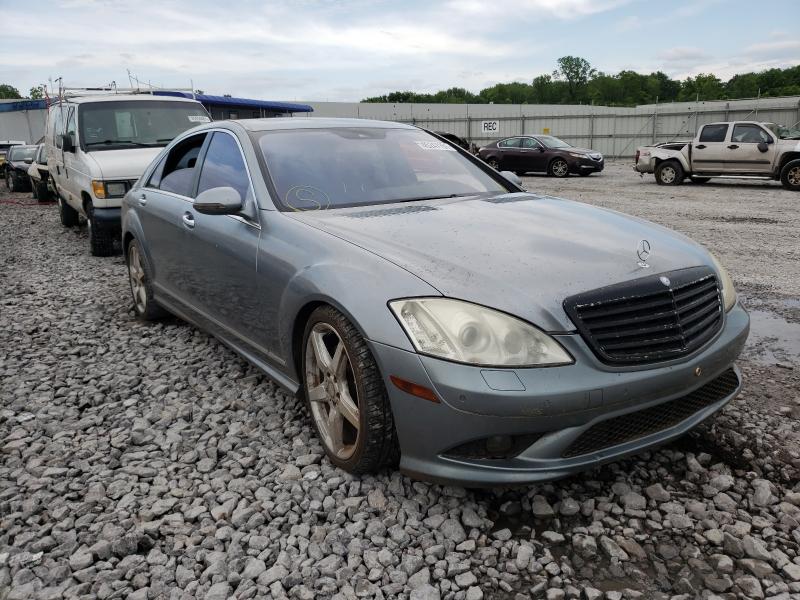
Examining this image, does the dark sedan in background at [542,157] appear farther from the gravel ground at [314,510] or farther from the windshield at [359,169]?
the windshield at [359,169]

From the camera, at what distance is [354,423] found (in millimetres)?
2688

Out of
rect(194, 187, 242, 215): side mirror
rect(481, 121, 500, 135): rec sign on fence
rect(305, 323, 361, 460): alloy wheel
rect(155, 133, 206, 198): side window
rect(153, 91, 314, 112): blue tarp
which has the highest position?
rect(153, 91, 314, 112): blue tarp

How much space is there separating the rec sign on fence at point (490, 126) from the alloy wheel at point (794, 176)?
65.8 ft

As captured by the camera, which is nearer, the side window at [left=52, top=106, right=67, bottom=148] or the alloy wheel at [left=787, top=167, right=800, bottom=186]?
the side window at [left=52, top=106, right=67, bottom=148]

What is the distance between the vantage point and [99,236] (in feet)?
26.6

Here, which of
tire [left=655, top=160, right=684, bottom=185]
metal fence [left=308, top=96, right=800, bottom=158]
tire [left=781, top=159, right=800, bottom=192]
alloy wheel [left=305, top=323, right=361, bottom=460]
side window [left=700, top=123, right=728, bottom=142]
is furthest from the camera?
metal fence [left=308, top=96, right=800, bottom=158]

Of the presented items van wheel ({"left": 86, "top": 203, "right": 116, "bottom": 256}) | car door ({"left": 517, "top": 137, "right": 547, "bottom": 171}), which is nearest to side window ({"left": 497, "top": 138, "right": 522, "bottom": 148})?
car door ({"left": 517, "top": 137, "right": 547, "bottom": 171})

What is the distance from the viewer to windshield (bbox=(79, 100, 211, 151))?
847 cm

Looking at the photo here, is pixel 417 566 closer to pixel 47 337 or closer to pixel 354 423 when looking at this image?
pixel 354 423

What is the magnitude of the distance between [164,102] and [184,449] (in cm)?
698

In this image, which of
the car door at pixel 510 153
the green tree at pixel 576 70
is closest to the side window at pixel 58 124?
the car door at pixel 510 153

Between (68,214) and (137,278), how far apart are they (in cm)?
694

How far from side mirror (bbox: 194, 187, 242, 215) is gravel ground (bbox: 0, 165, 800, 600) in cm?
110

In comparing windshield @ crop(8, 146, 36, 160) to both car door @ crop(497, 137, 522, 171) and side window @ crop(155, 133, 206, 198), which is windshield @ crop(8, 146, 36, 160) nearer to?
car door @ crop(497, 137, 522, 171)
